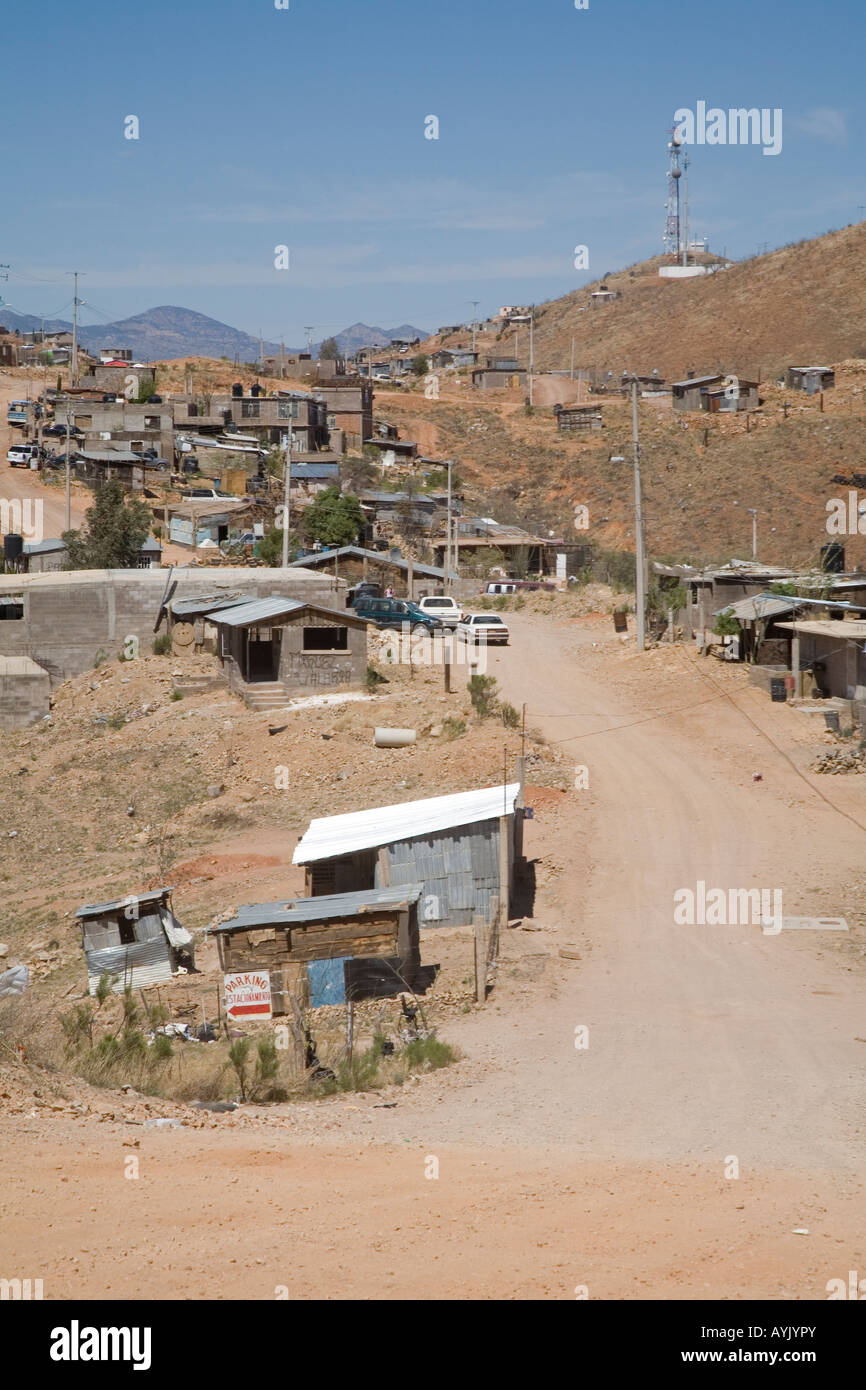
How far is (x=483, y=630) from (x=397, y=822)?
745 inches

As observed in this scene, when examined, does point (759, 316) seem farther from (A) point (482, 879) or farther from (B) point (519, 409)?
(A) point (482, 879)

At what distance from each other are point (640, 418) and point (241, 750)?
54.8 m

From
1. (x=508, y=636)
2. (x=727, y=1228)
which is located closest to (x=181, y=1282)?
(x=727, y=1228)

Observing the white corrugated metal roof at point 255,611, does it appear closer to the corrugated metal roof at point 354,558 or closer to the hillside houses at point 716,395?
the corrugated metal roof at point 354,558

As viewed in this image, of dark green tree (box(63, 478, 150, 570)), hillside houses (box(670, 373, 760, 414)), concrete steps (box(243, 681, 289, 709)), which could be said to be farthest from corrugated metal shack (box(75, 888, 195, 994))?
hillside houses (box(670, 373, 760, 414))

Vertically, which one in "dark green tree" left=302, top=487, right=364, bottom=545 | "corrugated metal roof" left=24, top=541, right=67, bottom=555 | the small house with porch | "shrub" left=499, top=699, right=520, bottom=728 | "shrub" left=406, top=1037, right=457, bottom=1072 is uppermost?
the small house with porch

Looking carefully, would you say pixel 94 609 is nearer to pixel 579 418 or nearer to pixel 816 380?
pixel 579 418

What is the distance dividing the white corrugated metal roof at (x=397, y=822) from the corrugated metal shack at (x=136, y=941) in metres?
1.82

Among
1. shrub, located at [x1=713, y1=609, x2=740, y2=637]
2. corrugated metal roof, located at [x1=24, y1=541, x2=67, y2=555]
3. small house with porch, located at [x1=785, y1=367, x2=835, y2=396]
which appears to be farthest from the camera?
small house with porch, located at [x1=785, y1=367, x2=835, y2=396]

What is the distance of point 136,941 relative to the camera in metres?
16.5

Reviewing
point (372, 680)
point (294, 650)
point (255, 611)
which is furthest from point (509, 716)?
point (255, 611)

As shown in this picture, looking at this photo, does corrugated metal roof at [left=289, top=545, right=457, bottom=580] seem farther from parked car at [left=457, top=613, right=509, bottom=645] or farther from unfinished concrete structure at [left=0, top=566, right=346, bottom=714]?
parked car at [left=457, top=613, right=509, bottom=645]

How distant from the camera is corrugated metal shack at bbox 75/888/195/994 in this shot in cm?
1612

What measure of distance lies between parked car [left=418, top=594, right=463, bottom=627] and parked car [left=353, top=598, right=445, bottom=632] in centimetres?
69
